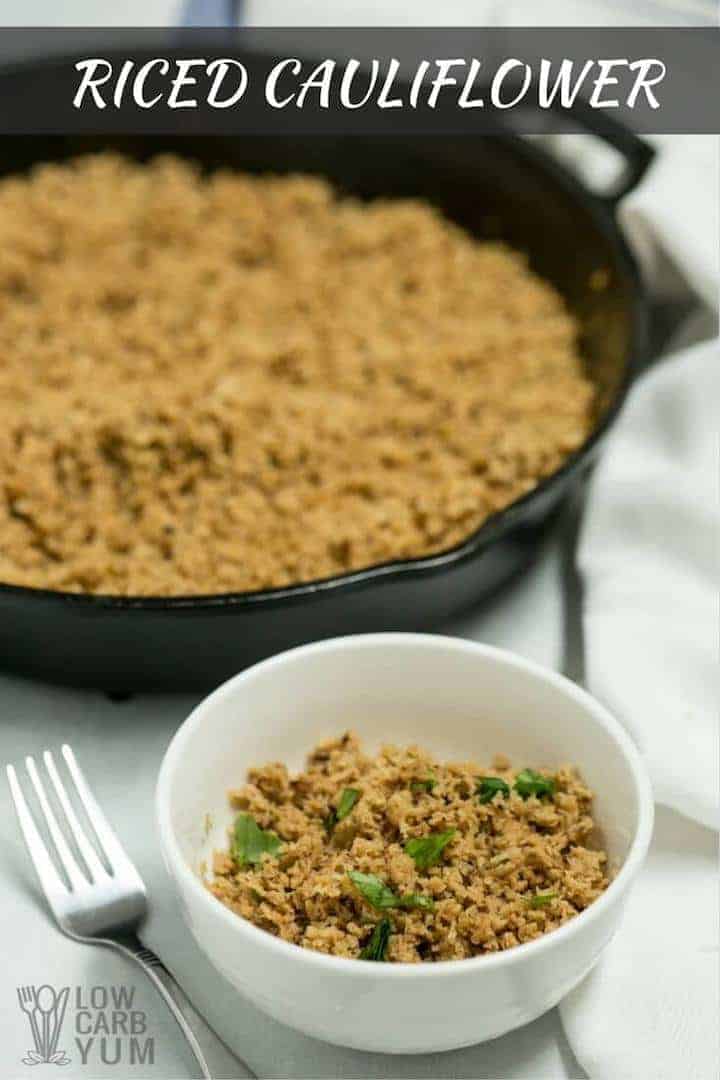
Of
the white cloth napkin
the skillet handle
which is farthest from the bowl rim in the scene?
the skillet handle

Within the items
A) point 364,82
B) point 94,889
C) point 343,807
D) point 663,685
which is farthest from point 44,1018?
point 364,82

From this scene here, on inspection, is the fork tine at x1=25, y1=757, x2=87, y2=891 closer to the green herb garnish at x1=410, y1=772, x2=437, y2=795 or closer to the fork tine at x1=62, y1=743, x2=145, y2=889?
the fork tine at x1=62, y1=743, x2=145, y2=889

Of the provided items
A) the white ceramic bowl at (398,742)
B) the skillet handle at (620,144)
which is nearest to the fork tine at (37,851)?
the white ceramic bowl at (398,742)

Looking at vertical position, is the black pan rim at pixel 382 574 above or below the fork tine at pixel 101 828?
above

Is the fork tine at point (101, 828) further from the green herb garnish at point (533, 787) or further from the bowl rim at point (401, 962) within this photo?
the green herb garnish at point (533, 787)

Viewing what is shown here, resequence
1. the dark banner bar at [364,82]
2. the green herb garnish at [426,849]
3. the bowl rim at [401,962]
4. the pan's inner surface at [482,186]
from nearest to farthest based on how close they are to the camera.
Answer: the bowl rim at [401,962]
the green herb garnish at [426,849]
the pan's inner surface at [482,186]
the dark banner bar at [364,82]

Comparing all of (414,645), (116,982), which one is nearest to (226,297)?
(414,645)

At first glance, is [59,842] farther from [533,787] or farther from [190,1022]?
[533,787]
